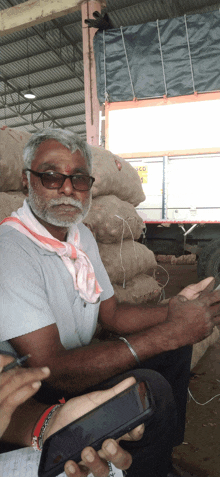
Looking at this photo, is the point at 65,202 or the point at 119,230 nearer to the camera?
the point at 65,202

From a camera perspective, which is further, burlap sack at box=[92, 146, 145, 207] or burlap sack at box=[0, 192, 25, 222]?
burlap sack at box=[92, 146, 145, 207]

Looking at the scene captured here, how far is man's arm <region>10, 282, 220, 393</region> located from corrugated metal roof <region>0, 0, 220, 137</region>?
7304 millimetres

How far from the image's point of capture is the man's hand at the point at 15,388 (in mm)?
690

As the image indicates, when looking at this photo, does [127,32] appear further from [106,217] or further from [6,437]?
[6,437]

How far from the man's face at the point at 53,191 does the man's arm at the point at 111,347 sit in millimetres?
460

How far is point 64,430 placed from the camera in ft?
2.38

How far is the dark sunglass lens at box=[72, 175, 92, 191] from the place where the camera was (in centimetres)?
132

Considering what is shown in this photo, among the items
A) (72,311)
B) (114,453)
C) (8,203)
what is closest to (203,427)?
(72,311)

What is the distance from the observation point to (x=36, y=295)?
99cm

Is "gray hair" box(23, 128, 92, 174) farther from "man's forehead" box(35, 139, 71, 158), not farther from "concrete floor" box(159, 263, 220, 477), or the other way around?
"concrete floor" box(159, 263, 220, 477)

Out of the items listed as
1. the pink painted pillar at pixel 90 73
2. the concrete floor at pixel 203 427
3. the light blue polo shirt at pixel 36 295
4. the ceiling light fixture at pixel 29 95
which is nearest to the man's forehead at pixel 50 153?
the light blue polo shirt at pixel 36 295

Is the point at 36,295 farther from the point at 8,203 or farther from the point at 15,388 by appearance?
the point at 8,203

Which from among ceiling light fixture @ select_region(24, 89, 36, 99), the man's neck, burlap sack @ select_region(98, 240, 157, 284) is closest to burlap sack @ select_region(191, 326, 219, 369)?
burlap sack @ select_region(98, 240, 157, 284)

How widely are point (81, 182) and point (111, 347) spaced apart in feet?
2.20
